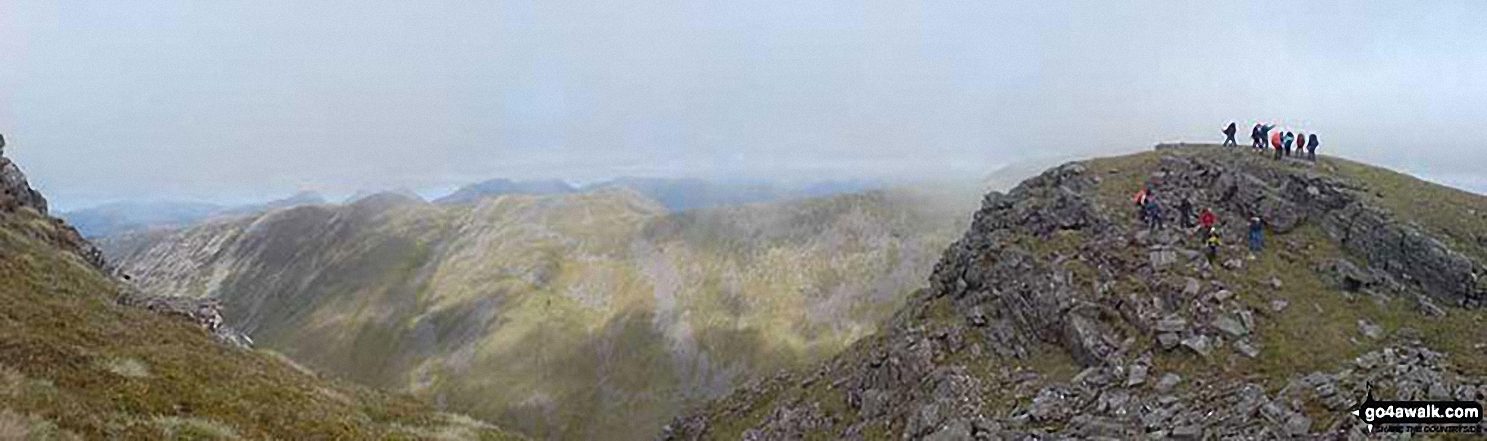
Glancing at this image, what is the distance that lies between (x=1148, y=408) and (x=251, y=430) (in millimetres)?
37881

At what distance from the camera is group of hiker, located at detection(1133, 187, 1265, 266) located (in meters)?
60.0

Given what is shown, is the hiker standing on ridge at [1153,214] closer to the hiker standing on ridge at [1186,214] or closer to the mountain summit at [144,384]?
the hiker standing on ridge at [1186,214]

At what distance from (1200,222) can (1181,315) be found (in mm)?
11354

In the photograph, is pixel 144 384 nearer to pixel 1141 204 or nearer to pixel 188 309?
pixel 188 309

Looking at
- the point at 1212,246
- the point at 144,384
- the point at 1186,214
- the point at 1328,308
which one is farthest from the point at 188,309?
the point at 1328,308

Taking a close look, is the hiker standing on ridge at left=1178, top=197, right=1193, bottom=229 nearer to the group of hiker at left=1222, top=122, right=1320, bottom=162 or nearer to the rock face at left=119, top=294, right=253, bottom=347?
the group of hiker at left=1222, top=122, right=1320, bottom=162

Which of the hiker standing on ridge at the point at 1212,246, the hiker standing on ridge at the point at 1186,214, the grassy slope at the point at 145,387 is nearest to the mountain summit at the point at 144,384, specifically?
the grassy slope at the point at 145,387

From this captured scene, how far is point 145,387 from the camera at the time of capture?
21.8 m

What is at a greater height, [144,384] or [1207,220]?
[144,384]

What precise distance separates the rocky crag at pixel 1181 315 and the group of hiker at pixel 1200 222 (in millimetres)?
664

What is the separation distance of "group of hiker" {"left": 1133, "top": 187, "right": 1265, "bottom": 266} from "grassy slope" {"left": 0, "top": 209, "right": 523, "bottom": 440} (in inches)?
1949

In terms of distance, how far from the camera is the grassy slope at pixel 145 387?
58.8ft

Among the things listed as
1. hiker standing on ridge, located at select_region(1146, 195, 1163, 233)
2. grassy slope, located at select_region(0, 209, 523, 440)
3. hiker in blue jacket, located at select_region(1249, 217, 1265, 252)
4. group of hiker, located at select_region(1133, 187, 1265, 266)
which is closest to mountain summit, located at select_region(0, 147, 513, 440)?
grassy slope, located at select_region(0, 209, 523, 440)

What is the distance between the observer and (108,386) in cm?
2091
